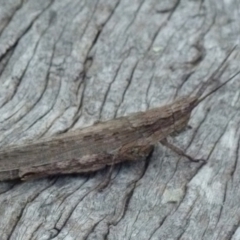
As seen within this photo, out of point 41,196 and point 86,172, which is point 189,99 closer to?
point 86,172

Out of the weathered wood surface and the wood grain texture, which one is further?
A: the wood grain texture

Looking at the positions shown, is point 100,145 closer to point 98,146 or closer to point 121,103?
point 98,146

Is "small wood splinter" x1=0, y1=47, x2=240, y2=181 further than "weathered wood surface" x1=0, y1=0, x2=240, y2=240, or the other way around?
"small wood splinter" x1=0, y1=47, x2=240, y2=181

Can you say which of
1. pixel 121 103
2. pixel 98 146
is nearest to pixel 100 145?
pixel 98 146

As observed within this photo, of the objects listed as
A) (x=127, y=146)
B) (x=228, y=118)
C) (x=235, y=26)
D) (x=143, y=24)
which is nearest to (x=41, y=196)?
(x=127, y=146)
